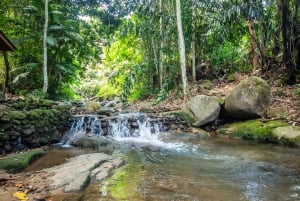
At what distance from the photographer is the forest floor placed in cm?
906

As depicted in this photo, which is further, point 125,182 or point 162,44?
point 162,44

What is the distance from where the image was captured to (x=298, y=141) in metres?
7.49

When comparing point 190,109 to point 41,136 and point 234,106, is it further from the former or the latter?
point 41,136

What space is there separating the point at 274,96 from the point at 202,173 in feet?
20.1

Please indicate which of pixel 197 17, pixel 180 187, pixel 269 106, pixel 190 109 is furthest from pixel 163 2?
pixel 180 187

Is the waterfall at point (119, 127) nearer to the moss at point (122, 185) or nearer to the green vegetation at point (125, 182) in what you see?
the green vegetation at point (125, 182)

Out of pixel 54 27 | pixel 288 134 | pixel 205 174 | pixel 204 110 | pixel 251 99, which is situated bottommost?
pixel 205 174

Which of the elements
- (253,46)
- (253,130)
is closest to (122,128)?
(253,130)

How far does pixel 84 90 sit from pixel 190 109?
66.5 ft

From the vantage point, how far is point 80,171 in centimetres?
506

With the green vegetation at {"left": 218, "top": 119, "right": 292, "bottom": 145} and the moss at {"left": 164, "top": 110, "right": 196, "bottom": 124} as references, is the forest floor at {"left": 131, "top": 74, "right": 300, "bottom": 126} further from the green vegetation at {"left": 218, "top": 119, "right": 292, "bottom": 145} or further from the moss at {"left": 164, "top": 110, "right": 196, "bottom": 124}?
the moss at {"left": 164, "top": 110, "right": 196, "bottom": 124}

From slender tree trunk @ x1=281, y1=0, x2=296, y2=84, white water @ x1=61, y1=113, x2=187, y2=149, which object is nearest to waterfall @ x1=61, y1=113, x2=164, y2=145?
white water @ x1=61, y1=113, x2=187, y2=149

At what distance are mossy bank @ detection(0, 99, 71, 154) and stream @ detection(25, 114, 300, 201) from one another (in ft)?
2.48

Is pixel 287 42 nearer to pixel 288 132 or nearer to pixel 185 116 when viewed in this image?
pixel 288 132
